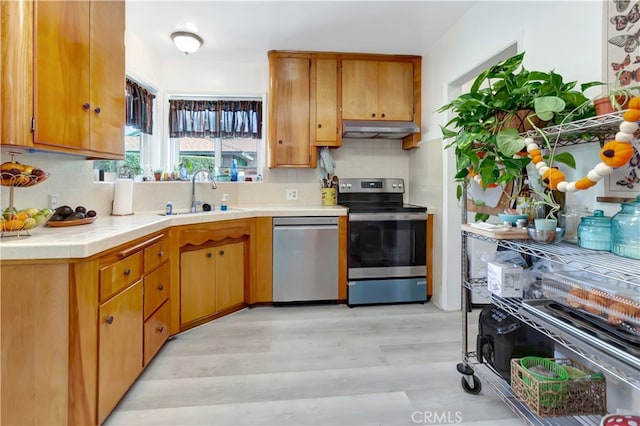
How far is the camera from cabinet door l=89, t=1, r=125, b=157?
1.88 metres

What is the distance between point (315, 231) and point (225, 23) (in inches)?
75.6

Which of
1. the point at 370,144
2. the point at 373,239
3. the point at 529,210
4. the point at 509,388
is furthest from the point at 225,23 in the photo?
the point at 509,388

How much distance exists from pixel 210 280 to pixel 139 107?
178 centimetres

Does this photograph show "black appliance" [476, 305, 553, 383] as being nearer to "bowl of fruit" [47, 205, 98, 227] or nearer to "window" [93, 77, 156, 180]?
"bowl of fruit" [47, 205, 98, 227]

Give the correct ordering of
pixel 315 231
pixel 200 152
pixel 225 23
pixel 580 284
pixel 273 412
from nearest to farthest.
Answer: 1. pixel 580 284
2. pixel 273 412
3. pixel 225 23
4. pixel 315 231
5. pixel 200 152

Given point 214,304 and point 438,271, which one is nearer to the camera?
point 214,304

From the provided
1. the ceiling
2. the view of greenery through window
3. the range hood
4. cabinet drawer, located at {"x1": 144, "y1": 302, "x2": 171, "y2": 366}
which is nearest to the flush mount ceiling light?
the ceiling

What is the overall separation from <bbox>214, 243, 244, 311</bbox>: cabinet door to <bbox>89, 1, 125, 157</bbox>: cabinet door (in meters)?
1.10

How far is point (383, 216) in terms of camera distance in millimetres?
3129

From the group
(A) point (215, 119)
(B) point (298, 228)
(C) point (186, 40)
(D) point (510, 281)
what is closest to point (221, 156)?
(A) point (215, 119)

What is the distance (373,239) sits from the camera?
3152 millimetres

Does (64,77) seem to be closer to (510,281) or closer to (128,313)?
(128,313)

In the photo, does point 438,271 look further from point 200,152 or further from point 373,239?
point 200,152
